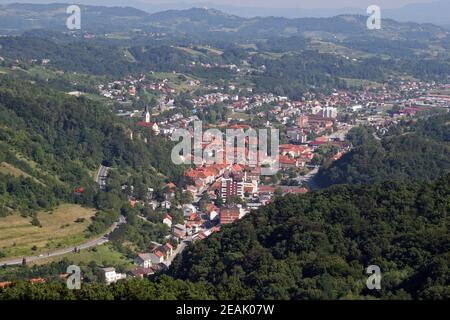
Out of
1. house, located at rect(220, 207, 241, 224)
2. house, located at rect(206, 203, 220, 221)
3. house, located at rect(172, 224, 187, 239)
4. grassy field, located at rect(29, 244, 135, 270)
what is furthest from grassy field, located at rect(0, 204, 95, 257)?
house, located at rect(220, 207, 241, 224)

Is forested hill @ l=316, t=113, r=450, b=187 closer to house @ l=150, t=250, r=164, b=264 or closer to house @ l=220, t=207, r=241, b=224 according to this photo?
house @ l=220, t=207, r=241, b=224

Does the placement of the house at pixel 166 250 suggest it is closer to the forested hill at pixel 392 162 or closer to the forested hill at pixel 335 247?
the forested hill at pixel 335 247

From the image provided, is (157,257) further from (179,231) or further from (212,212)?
(212,212)

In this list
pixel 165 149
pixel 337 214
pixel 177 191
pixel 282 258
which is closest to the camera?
pixel 282 258

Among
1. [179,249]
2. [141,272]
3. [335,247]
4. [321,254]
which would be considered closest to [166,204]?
[179,249]

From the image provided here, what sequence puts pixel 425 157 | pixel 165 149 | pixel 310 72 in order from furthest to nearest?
pixel 310 72, pixel 165 149, pixel 425 157

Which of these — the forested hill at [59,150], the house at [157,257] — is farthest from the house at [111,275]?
the forested hill at [59,150]
